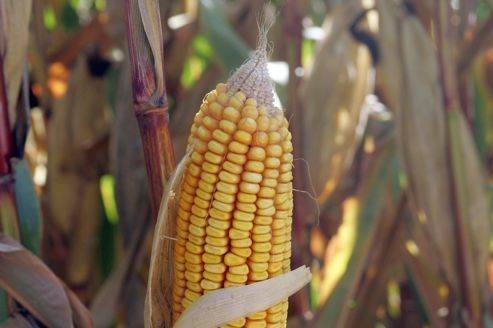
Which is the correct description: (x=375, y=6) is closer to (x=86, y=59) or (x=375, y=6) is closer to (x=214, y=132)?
(x=86, y=59)

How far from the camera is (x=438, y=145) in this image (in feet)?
5.83

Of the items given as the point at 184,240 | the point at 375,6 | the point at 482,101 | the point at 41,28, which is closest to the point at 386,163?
the point at 375,6

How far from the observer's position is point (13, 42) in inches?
47.3

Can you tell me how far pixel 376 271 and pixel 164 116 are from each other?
1259 millimetres

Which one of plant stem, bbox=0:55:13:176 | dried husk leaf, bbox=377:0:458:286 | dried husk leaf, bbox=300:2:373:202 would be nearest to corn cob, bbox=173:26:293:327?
plant stem, bbox=0:55:13:176

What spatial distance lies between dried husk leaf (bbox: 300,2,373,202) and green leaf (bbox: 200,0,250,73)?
215mm

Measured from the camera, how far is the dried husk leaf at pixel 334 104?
199 cm

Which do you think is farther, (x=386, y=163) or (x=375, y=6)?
(x=386, y=163)

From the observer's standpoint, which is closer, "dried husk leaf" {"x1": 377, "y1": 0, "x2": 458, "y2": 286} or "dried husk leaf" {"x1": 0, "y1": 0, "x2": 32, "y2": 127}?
"dried husk leaf" {"x1": 0, "y1": 0, "x2": 32, "y2": 127}

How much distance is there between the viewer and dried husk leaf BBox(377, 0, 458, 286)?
177cm

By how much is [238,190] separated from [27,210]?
0.50 m

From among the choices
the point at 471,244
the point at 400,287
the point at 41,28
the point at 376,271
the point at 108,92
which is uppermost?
the point at 41,28

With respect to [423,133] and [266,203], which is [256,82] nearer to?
[266,203]

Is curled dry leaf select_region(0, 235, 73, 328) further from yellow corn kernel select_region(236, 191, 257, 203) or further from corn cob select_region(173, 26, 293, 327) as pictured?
yellow corn kernel select_region(236, 191, 257, 203)
